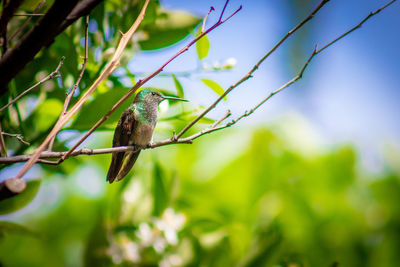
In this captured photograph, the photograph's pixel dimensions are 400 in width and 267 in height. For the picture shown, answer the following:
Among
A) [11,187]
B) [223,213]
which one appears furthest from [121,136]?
[223,213]

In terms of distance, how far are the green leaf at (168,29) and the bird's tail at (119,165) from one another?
0.45 m

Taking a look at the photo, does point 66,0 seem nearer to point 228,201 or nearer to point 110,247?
point 110,247

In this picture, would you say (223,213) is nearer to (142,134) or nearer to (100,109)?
(142,134)

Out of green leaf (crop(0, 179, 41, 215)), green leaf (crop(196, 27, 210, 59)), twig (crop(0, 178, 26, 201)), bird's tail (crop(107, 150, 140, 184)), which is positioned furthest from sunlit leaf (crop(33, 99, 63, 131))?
twig (crop(0, 178, 26, 201))

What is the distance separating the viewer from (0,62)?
2.05 ft

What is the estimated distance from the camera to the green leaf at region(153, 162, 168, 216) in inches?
61.1

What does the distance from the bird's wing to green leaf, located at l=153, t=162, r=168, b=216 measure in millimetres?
316

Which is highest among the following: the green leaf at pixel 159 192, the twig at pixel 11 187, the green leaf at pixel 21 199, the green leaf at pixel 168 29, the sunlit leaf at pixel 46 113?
the green leaf at pixel 168 29

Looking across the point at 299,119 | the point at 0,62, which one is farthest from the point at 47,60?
the point at 299,119

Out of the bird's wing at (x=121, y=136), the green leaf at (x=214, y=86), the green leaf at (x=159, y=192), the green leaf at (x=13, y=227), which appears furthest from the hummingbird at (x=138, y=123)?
the green leaf at (x=13, y=227)

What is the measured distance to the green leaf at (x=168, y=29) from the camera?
1.28 m

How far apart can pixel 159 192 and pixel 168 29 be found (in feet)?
2.41

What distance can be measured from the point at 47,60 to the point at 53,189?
1466 millimetres

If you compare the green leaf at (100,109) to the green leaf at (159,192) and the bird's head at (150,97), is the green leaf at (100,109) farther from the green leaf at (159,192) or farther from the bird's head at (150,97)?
the green leaf at (159,192)
